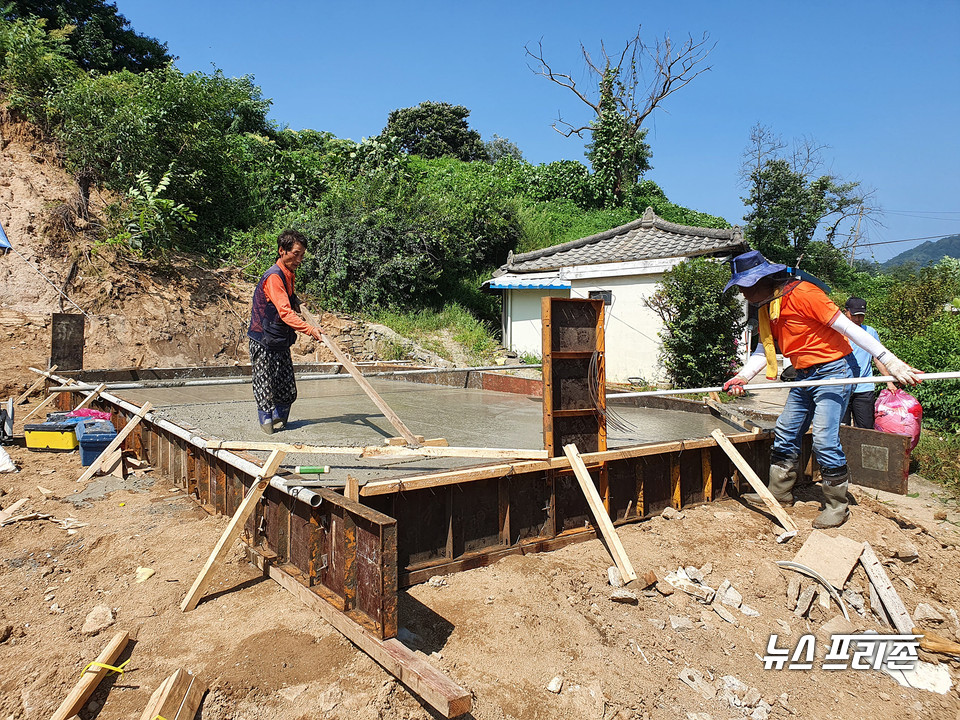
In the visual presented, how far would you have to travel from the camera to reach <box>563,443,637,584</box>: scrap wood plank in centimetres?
363

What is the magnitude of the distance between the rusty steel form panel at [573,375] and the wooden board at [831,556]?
1.38 metres

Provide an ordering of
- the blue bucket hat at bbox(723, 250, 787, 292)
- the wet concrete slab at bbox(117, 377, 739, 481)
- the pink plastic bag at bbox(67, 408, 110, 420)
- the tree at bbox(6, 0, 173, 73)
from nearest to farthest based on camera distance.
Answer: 1. the wet concrete slab at bbox(117, 377, 739, 481)
2. the blue bucket hat at bbox(723, 250, 787, 292)
3. the pink plastic bag at bbox(67, 408, 110, 420)
4. the tree at bbox(6, 0, 173, 73)

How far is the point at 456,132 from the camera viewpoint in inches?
1305

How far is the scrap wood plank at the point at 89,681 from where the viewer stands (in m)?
2.39

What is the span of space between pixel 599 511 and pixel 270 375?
9.48ft

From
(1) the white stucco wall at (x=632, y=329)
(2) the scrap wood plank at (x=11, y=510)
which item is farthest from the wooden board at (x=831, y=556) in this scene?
(1) the white stucco wall at (x=632, y=329)

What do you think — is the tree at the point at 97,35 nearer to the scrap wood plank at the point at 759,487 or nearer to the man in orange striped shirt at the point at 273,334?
the man in orange striped shirt at the point at 273,334

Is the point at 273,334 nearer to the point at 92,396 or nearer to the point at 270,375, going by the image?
the point at 270,375

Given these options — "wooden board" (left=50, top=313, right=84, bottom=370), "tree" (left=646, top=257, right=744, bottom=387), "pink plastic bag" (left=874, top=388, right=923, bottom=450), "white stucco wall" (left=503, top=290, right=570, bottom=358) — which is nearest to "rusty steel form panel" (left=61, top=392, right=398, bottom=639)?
"pink plastic bag" (left=874, top=388, right=923, bottom=450)

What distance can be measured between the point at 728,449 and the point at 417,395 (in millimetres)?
4505

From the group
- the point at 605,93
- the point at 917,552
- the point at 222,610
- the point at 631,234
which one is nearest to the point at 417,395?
the point at 222,610

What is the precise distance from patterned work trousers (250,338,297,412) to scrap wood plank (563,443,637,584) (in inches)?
99.5

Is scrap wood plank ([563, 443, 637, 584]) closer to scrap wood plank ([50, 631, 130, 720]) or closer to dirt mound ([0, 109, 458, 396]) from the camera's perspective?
scrap wood plank ([50, 631, 130, 720])

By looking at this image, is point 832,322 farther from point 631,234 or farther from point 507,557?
point 631,234
